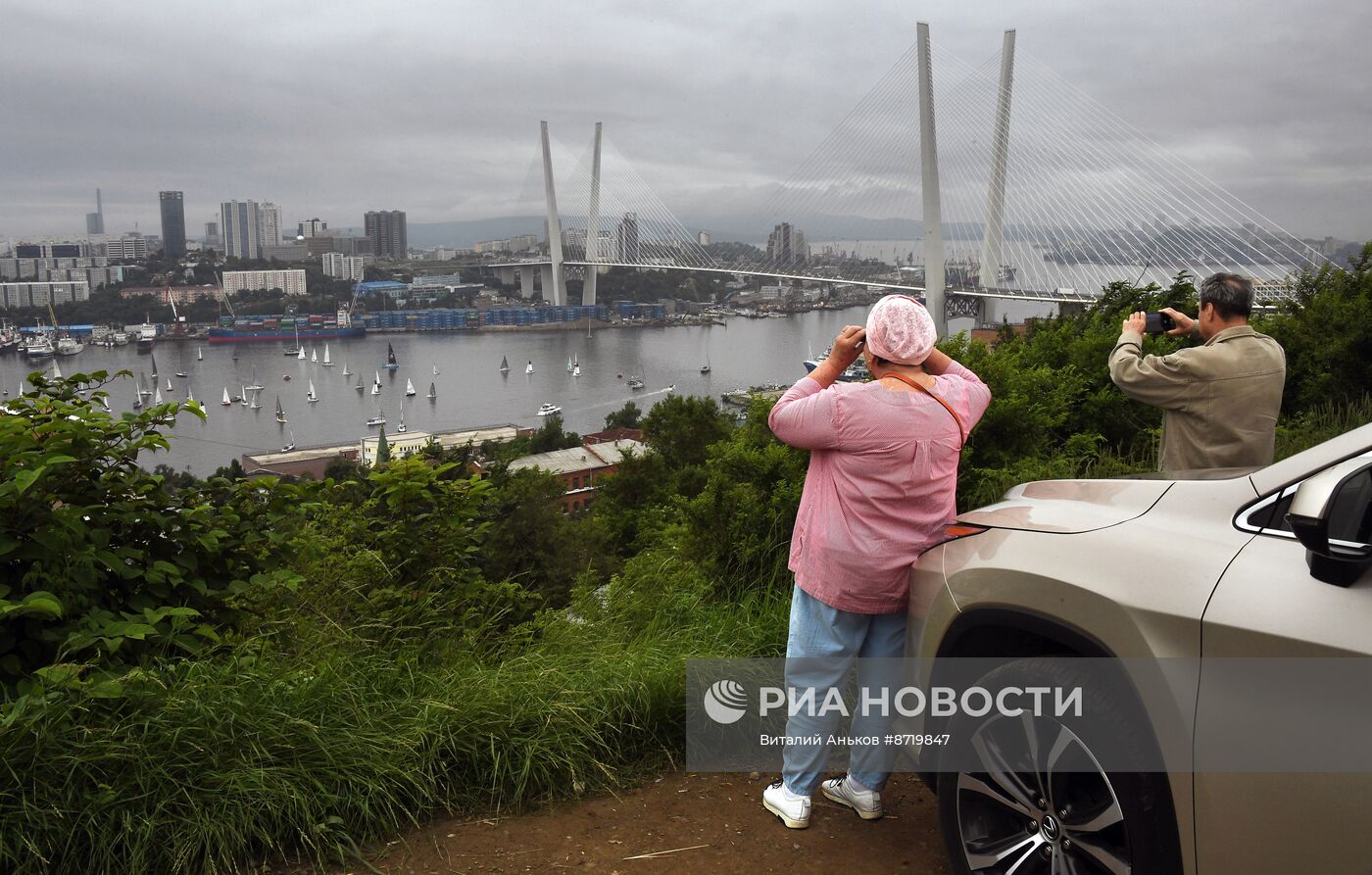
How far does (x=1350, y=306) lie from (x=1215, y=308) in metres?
3.84

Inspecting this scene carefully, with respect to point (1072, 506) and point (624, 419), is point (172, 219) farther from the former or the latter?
point (1072, 506)

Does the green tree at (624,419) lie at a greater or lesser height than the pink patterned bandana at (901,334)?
lesser

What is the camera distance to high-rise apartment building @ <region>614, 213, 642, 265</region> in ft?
157

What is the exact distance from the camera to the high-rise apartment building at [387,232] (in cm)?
7769

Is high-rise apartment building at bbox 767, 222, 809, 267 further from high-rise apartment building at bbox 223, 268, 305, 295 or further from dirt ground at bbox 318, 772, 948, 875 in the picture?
high-rise apartment building at bbox 223, 268, 305, 295

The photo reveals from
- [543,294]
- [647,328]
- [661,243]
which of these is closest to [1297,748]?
[661,243]

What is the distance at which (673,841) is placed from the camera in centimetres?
229

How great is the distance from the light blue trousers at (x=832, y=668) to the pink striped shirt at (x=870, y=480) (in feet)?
0.23

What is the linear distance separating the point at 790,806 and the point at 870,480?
2.56 feet

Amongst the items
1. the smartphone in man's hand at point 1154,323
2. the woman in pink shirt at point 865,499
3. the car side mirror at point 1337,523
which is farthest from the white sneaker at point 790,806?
the smartphone in man's hand at point 1154,323

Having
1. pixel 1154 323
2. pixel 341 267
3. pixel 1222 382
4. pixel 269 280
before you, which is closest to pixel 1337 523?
pixel 1222 382

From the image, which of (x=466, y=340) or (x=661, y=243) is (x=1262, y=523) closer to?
(x=661, y=243)

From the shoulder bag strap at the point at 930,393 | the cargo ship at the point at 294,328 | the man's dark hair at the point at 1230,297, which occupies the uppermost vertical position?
the man's dark hair at the point at 1230,297

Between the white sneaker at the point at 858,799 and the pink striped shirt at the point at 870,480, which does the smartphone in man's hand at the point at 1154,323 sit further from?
Answer: the white sneaker at the point at 858,799
